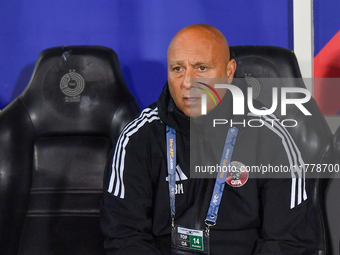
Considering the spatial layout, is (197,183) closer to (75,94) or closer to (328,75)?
(75,94)

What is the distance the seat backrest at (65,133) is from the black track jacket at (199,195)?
374mm

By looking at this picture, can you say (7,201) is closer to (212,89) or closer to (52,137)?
(52,137)

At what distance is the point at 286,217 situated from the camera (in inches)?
46.8

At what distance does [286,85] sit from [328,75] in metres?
0.68

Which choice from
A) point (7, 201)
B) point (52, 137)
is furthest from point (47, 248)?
point (52, 137)

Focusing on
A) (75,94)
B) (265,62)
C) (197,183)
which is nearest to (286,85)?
(265,62)

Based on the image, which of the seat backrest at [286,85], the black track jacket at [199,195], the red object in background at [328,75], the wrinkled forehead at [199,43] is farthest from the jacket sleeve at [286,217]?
the red object in background at [328,75]

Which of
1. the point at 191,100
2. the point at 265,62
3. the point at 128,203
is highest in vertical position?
the point at 265,62

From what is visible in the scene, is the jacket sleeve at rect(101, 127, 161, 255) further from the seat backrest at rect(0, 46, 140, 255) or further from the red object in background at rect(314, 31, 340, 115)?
the red object in background at rect(314, 31, 340, 115)

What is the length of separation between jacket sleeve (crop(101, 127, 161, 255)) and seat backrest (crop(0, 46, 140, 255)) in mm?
364

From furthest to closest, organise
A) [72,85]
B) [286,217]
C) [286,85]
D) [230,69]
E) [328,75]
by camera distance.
Result: [328,75], [72,85], [286,85], [230,69], [286,217]

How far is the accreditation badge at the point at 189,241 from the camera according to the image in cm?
121

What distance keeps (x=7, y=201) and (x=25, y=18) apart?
119cm

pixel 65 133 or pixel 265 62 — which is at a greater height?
pixel 265 62
